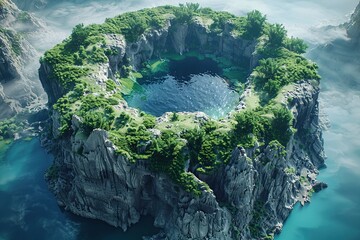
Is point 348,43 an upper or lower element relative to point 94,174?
upper

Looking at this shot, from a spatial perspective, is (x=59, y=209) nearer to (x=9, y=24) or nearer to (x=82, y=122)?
(x=82, y=122)

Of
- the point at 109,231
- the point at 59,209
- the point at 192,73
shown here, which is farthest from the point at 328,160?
the point at 59,209

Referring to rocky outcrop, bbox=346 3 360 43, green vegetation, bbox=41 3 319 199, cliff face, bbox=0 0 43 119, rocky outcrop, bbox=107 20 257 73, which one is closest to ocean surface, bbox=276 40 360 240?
rocky outcrop, bbox=346 3 360 43

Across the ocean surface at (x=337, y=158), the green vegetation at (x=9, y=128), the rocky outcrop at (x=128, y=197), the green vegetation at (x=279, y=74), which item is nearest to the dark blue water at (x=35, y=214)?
the rocky outcrop at (x=128, y=197)

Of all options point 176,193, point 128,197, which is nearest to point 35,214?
point 128,197

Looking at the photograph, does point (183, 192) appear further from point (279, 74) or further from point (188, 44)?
point (188, 44)

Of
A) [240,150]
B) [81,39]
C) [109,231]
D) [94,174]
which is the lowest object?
[109,231]

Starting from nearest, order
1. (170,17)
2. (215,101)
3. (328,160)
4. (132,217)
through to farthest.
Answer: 1. (132,217)
2. (328,160)
3. (215,101)
4. (170,17)
